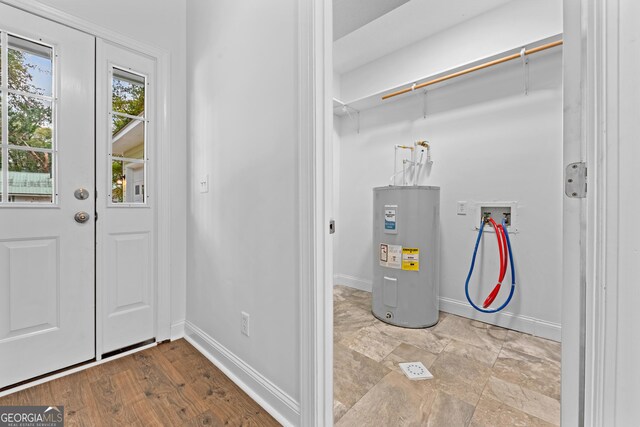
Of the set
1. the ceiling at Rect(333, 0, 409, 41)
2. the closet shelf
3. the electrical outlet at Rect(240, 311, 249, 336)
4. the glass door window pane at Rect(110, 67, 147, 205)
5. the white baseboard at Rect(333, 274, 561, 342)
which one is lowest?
the white baseboard at Rect(333, 274, 561, 342)

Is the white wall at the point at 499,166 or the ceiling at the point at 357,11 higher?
the ceiling at the point at 357,11

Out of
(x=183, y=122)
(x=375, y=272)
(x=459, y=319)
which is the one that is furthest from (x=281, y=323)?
(x=459, y=319)

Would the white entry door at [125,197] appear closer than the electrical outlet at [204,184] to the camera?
Yes

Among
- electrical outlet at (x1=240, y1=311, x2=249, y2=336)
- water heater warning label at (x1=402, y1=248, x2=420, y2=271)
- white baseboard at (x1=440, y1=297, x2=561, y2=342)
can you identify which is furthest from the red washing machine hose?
electrical outlet at (x1=240, y1=311, x2=249, y2=336)

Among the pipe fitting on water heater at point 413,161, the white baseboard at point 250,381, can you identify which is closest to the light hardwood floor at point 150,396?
the white baseboard at point 250,381

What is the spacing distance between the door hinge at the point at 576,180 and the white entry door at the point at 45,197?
221 cm

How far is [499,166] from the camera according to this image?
229 cm

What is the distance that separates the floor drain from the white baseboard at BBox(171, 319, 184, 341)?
5.06ft

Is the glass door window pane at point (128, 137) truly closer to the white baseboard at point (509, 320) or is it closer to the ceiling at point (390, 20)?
the ceiling at point (390, 20)

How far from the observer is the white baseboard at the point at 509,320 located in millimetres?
2074

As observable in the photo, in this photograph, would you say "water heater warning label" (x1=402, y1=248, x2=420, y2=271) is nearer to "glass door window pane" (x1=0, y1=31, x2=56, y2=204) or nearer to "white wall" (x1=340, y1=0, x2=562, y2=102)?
"white wall" (x1=340, y1=0, x2=562, y2=102)

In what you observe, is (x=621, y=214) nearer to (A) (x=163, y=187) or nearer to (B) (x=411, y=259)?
(B) (x=411, y=259)

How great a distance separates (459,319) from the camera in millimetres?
2449

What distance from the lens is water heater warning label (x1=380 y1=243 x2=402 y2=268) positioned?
229 cm
